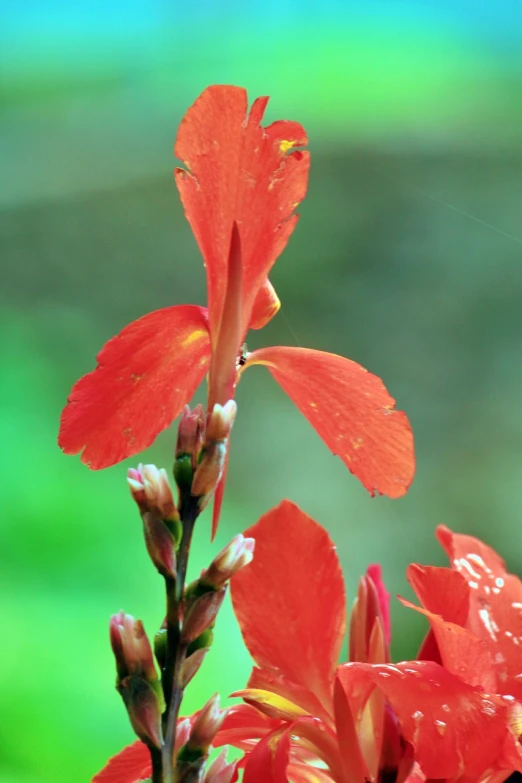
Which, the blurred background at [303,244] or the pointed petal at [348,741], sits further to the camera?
the blurred background at [303,244]

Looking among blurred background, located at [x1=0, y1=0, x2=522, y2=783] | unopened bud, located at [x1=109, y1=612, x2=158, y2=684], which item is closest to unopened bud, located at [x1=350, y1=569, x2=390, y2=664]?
unopened bud, located at [x1=109, y1=612, x2=158, y2=684]

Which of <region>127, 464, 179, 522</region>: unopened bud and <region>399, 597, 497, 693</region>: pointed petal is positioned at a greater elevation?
<region>127, 464, 179, 522</region>: unopened bud

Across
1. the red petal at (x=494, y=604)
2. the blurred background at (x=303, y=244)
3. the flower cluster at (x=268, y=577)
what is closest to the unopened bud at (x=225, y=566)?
the flower cluster at (x=268, y=577)

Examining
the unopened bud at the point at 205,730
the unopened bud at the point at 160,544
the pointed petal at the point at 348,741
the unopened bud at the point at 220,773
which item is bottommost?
the pointed petal at the point at 348,741

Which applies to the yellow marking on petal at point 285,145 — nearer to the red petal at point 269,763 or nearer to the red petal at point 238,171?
the red petal at point 238,171

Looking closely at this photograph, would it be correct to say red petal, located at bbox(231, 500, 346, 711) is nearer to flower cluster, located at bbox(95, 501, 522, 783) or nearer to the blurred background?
flower cluster, located at bbox(95, 501, 522, 783)

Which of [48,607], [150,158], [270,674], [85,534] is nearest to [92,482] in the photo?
[85,534]
